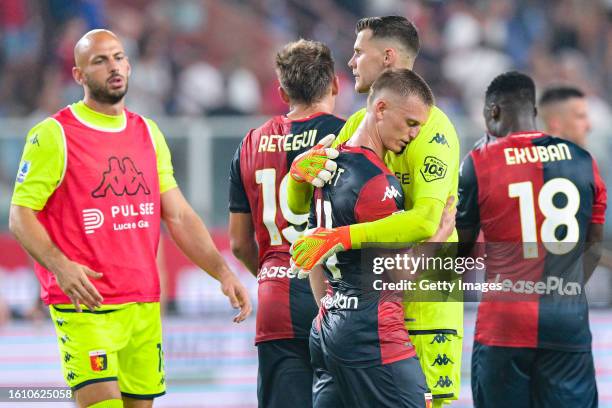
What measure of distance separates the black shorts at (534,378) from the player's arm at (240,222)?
58.8 inches

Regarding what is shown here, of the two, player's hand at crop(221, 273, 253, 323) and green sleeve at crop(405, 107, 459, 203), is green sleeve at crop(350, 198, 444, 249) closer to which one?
green sleeve at crop(405, 107, 459, 203)

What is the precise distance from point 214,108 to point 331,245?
1159cm

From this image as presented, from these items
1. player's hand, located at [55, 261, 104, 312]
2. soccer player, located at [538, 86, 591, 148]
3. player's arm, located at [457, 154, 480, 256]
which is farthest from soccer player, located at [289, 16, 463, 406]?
soccer player, located at [538, 86, 591, 148]

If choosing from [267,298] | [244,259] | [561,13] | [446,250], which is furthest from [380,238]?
[561,13]

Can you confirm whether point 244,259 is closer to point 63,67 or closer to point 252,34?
point 63,67

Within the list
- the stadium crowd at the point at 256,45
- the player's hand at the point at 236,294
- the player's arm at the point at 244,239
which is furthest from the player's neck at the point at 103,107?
the stadium crowd at the point at 256,45

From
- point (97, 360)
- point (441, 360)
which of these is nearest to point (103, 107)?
point (97, 360)

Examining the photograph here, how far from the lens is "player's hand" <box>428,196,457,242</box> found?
17.4 ft

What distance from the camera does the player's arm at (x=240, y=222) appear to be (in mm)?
6520

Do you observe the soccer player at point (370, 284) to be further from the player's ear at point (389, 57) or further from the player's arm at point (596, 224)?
the player's arm at point (596, 224)

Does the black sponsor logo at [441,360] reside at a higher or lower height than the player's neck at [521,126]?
lower

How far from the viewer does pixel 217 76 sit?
1734cm

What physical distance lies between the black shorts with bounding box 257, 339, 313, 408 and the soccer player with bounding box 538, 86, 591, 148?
106 inches

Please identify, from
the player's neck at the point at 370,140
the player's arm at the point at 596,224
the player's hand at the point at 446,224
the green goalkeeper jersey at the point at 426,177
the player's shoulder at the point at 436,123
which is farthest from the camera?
the player's arm at the point at 596,224
